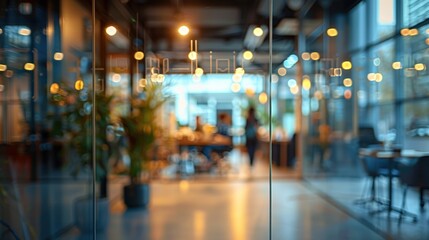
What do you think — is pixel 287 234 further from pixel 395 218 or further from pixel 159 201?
pixel 159 201

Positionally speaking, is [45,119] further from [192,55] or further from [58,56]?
[192,55]

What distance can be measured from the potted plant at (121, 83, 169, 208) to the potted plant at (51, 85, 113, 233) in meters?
0.77

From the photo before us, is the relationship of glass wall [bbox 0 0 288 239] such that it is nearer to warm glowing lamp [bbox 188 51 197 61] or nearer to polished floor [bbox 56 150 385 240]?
warm glowing lamp [bbox 188 51 197 61]

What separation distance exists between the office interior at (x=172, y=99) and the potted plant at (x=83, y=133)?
0.05ft

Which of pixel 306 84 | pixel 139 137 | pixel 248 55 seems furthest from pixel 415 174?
pixel 306 84

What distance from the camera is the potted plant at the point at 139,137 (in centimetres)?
544

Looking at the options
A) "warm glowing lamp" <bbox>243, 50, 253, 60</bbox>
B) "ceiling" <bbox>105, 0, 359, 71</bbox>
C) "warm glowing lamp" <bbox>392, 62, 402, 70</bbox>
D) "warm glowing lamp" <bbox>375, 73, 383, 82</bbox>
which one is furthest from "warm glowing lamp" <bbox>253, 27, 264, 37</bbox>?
"warm glowing lamp" <bbox>392, 62, 402, 70</bbox>

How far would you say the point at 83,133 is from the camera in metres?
4.35

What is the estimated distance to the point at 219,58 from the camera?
3.79 meters

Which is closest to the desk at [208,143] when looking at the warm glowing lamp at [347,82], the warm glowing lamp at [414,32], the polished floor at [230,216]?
the polished floor at [230,216]

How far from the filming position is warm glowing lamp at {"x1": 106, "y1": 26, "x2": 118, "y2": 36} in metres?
4.30

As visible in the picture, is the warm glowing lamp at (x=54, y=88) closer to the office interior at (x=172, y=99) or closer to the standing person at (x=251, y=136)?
the office interior at (x=172, y=99)

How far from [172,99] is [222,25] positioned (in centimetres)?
211

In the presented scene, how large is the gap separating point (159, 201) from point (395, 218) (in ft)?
12.4
